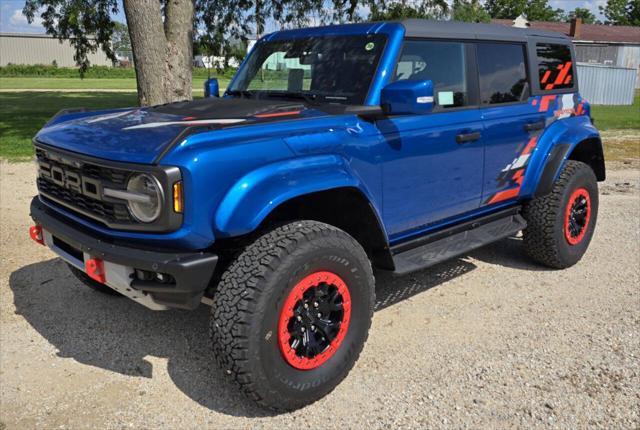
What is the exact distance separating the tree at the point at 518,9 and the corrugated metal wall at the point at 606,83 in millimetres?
42340

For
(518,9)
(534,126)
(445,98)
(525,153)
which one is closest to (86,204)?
(445,98)

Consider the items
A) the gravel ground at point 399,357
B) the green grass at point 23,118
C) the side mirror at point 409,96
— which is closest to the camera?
the gravel ground at point 399,357

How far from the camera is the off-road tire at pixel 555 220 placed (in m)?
4.86

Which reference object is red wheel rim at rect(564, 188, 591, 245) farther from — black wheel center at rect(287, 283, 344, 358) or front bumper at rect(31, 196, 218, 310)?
front bumper at rect(31, 196, 218, 310)

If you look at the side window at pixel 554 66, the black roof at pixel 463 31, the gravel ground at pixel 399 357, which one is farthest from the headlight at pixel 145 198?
the side window at pixel 554 66

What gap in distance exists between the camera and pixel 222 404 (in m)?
3.15

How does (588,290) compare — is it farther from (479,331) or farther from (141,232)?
(141,232)

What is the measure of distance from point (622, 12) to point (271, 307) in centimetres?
8084

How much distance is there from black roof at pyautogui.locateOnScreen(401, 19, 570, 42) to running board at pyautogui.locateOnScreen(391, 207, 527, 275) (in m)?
1.33

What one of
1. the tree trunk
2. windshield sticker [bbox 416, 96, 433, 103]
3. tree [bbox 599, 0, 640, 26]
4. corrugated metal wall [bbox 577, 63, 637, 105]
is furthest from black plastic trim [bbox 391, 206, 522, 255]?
tree [bbox 599, 0, 640, 26]

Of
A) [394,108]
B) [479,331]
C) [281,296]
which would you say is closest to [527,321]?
[479,331]

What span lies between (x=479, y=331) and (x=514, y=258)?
5.70 feet

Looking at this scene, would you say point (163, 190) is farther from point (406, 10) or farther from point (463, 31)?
point (406, 10)

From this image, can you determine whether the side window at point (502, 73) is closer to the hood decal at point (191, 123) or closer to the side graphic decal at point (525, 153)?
the side graphic decal at point (525, 153)
